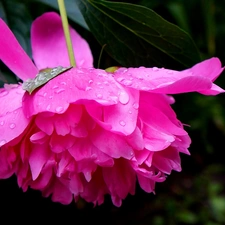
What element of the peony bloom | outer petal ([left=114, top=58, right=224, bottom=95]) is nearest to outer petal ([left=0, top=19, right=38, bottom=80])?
the peony bloom

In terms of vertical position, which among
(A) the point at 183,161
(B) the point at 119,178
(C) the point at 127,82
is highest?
(C) the point at 127,82

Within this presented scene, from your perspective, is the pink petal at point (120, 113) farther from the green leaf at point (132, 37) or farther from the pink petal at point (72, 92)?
the green leaf at point (132, 37)

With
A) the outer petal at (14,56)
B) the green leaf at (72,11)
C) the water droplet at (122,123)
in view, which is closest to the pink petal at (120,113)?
the water droplet at (122,123)

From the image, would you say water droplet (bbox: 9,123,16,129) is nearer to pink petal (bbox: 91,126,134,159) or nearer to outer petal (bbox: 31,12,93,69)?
pink petal (bbox: 91,126,134,159)

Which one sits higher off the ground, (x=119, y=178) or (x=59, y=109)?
(x=59, y=109)

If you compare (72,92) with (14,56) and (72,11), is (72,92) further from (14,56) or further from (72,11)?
(72,11)

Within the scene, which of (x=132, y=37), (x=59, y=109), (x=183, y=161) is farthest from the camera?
(x=183, y=161)

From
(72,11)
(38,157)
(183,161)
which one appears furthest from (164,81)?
(183,161)
